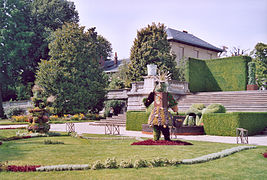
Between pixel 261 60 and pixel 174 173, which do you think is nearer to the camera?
pixel 174 173

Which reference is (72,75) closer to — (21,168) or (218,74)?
(218,74)

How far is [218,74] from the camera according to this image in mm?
35594

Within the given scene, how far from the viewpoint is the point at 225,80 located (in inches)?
1383

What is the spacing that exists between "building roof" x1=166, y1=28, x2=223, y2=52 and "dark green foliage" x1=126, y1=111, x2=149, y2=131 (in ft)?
84.3

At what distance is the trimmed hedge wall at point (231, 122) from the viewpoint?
18.2 metres

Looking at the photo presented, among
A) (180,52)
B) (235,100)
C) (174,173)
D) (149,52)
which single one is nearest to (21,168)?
(174,173)

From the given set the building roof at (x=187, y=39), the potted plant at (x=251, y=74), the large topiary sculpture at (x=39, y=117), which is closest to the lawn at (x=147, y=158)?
the large topiary sculpture at (x=39, y=117)

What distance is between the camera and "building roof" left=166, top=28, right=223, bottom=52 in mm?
47562

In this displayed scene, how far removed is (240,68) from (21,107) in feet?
90.0

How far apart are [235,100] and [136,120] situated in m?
9.16

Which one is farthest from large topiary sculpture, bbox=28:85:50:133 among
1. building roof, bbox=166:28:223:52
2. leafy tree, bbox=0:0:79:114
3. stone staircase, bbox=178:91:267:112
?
building roof, bbox=166:28:223:52

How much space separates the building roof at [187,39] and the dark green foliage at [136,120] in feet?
84.3

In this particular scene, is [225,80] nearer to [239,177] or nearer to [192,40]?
[192,40]

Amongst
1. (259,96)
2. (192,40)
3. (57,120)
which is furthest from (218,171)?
A: (192,40)
